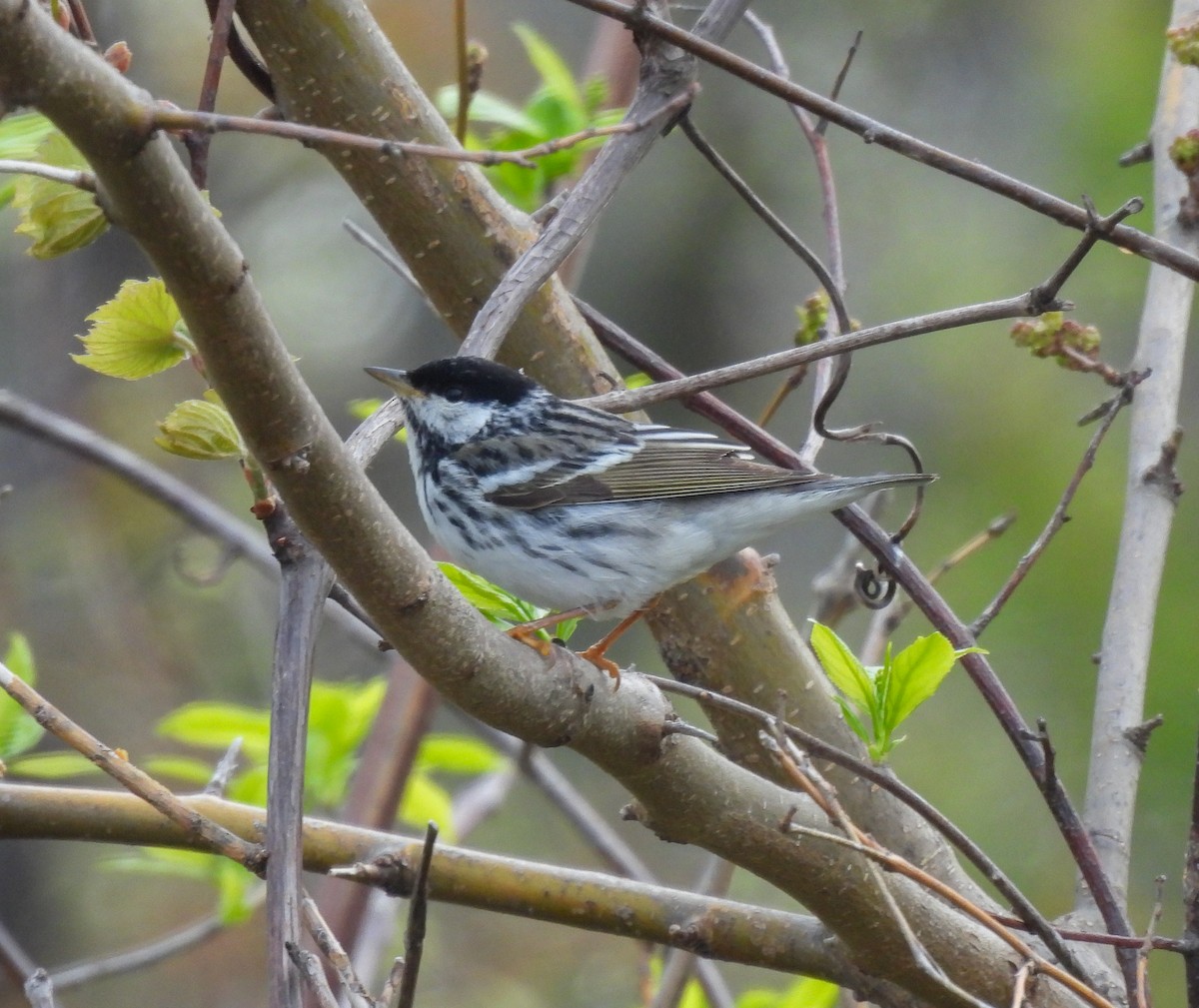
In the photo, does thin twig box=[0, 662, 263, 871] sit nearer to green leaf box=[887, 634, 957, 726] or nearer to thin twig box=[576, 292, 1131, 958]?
green leaf box=[887, 634, 957, 726]

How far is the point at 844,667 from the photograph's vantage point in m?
2.15

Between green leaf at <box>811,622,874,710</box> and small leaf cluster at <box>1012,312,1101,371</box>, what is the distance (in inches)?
30.9

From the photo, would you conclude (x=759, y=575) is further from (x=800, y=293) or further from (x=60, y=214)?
(x=800, y=293)

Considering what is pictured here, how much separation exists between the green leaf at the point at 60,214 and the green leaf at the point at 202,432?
0.24 m

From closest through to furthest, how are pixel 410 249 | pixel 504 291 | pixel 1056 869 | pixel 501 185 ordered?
pixel 504 291 < pixel 410 249 < pixel 501 185 < pixel 1056 869

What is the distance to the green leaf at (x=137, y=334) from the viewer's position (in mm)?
1678

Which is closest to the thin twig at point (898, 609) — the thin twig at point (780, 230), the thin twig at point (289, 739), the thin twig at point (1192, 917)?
the thin twig at point (780, 230)

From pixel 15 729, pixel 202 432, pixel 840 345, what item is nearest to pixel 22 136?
pixel 202 432

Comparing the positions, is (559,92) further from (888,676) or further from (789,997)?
(789,997)

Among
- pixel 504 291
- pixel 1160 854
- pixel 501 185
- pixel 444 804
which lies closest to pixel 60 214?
pixel 504 291

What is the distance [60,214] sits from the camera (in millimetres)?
1638

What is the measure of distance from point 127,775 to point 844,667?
109 centimetres

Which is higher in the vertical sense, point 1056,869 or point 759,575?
point 1056,869

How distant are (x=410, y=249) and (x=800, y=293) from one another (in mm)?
7413
